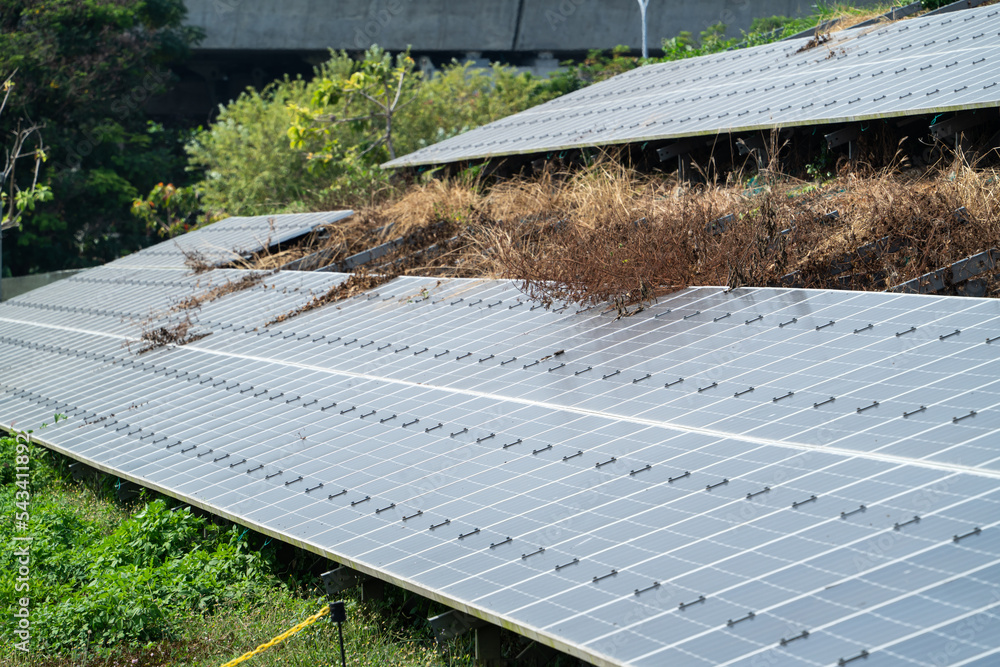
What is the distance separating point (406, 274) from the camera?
1374 cm

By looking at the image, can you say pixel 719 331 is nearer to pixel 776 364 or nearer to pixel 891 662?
pixel 776 364

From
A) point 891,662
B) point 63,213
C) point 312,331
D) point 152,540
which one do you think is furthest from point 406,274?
point 63,213

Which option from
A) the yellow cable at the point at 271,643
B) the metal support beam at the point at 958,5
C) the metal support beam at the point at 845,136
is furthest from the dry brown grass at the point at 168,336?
the metal support beam at the point at 958,5

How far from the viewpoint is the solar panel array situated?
12.0 m

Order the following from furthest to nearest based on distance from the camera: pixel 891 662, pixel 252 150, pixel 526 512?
pixel 252 150
pixel 526 512
pixel 891 662

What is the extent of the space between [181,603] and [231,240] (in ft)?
38.7

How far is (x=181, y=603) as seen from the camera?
788 cm

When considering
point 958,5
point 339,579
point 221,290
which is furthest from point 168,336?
point 958,5

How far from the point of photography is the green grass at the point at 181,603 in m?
7.14

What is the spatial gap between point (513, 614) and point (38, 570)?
18.9ft

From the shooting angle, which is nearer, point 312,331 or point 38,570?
point 38,570

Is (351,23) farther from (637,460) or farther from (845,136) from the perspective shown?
(637,460)

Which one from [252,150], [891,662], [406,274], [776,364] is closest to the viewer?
[891,662]

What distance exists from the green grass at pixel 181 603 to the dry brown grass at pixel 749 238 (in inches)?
148
